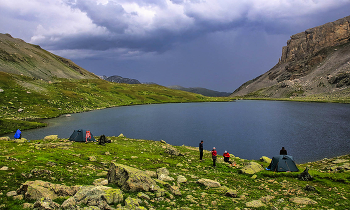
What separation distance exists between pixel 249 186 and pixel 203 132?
4683 centimetres

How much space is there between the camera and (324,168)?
2977 cm

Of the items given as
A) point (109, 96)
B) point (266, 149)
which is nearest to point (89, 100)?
point (109, 96)

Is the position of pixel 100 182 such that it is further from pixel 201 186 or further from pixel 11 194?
pixel 201 186

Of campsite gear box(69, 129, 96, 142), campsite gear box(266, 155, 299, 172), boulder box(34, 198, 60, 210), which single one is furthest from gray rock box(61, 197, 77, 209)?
campsite gear box(69, 129, 96, 142)

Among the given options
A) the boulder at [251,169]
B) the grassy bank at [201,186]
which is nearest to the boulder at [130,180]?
the grassy bank at [201,186]

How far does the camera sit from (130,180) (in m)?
15.8

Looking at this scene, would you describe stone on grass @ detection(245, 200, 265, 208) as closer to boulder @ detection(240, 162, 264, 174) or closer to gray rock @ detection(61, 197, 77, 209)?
boulder @ detection(240, 162, 264, 174)

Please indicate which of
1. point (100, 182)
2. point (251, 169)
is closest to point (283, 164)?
point (251, 169)

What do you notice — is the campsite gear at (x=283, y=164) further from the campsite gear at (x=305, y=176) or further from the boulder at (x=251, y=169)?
the campsite gear at (x=305, y=176)

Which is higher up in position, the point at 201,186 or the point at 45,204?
the point at 45,204

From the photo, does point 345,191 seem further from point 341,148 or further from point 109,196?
point 341,148

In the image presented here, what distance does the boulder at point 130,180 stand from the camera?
1559 centimetres

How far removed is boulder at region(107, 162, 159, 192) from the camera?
15.6 meters

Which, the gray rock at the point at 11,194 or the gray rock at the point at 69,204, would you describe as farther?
the gray rock at the point at 11,194
